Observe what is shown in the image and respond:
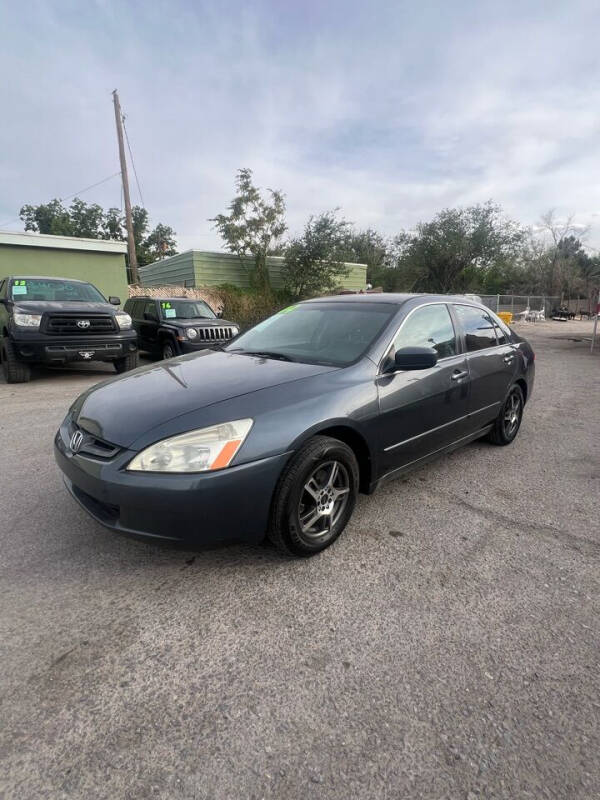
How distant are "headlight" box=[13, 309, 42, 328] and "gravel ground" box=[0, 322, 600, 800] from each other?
193 inches

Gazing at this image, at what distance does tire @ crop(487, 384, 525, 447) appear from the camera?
170 inches

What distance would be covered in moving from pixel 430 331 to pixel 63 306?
21.5 ft

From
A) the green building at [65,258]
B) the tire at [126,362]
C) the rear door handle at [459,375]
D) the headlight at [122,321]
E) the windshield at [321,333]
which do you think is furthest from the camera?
the green building at [65,258]

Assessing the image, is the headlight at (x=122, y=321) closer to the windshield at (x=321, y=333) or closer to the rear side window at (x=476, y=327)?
the windshield at (x=321, y=333)

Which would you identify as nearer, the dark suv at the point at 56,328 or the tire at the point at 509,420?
the tire at the point at 509,420

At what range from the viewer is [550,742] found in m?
1.51

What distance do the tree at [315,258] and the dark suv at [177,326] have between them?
24.2 feet

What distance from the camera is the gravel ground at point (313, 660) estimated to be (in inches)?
55.7

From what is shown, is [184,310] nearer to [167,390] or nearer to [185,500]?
[167,390]

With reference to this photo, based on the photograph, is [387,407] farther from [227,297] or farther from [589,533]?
[227,297]

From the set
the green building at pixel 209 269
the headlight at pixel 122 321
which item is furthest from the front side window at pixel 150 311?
the green building at pixel 209 269

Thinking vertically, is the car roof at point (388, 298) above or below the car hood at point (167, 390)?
above

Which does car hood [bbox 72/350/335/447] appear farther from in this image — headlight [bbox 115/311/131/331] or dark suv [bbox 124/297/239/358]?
dark suv [bbox 124/297/239/358]

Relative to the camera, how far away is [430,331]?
11.2ft
